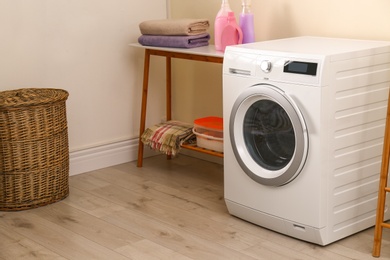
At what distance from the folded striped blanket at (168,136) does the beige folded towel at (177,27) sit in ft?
1.67

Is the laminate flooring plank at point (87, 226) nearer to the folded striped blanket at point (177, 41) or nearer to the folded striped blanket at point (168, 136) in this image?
the folded striped blanket at point (168, 136)

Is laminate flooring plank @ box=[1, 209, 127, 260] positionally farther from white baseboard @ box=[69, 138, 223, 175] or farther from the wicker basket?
white baseboard @ box=[69, 138, 223, 175]

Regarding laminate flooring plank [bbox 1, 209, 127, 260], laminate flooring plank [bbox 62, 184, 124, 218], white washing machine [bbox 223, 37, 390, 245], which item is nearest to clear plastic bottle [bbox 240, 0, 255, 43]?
white washing machine [bbox 223, 37, 390, 245]

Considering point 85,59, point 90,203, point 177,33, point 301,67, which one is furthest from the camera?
point 85,59

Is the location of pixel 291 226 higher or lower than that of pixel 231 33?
lower

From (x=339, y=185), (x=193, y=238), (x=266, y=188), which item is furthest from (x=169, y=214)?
(x=339, y=185)

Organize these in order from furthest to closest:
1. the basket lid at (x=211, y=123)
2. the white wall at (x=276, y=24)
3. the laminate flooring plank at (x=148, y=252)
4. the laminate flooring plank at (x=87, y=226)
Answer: the basket lid at (x=211, y=123)
the white wall at (x=276, y=24)
the laminate flooring plank at (x=87, y=226)
the laminate flooring plank at (x=148, y=252)

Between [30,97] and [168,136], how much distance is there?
2.46ft

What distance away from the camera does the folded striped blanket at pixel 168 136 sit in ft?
11.0

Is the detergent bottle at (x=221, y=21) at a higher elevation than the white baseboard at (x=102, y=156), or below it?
higher

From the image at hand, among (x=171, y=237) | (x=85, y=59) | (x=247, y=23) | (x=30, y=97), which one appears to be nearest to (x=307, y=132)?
(x=171, y=237)

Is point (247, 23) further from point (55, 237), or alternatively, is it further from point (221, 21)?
point (55, 237)

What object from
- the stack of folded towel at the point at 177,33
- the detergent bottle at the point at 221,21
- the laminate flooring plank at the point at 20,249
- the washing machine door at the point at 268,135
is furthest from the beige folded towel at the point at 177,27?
the laminate flooring plank at the point at 20,249

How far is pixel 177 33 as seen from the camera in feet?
10.5
